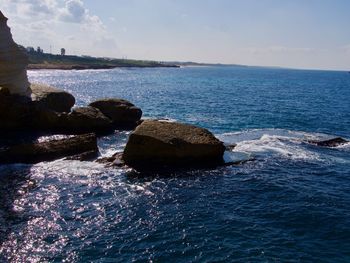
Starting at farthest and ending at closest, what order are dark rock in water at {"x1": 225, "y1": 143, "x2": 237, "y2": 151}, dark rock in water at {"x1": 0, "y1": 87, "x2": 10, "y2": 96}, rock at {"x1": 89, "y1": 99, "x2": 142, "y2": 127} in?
rock at {"x1": 89, "y1": 99, "x2": 142, "y2": 127}, dark rock in water at {"x1": 225, "y1": 143, "x2": 237, "y2": 151}, dark rock in water at {"x1": 0, "y1": 87, "x2": 10, "y2": 96}

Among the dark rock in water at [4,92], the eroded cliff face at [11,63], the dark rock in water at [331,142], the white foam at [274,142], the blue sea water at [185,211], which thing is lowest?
the blue sea water at [185,211]

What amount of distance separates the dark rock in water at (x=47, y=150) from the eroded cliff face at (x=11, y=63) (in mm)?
10002

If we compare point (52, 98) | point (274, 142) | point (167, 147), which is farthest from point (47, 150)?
point (274, 142)

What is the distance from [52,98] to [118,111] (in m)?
6.87

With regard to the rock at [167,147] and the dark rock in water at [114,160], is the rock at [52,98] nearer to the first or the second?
the dark rock in water at [114,160]

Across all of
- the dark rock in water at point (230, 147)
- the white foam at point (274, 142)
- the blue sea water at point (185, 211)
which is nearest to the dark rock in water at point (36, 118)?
the blue sea water at point (185, 211)

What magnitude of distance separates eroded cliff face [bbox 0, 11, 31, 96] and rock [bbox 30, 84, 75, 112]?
1.54 metres

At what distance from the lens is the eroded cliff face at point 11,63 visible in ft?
123

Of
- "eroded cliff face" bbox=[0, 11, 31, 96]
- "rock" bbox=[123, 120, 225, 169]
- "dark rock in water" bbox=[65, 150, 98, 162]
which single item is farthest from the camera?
"eroded cliff face" bbox=[0, 11, 31, 96]

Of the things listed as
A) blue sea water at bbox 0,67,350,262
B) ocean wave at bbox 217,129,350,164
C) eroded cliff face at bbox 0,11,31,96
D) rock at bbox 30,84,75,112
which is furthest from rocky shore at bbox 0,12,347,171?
ocean wave at bbox 217,129,350,164

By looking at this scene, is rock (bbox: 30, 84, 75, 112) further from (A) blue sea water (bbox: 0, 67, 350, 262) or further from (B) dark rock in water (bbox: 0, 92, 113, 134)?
(A) blue sea water (bbox: 0, 67, 350, 262)

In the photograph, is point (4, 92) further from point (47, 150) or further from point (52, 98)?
point (52, 98)

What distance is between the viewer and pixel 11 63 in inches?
1500

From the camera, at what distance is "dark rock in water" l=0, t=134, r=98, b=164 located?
28969 millimetres
